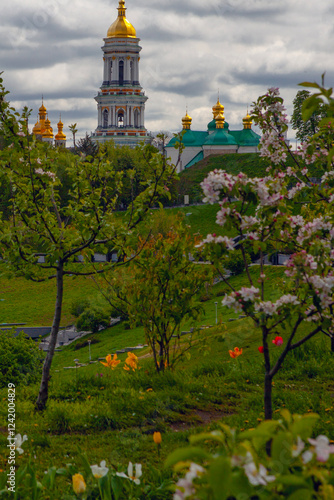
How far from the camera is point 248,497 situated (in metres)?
2.18

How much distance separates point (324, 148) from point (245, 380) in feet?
11.8

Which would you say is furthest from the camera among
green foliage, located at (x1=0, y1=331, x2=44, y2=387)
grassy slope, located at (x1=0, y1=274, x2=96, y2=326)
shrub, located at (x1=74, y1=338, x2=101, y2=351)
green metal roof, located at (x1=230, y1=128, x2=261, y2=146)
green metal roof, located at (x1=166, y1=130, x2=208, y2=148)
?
green metal roof, located at (x1=166, y1=130, x2=208, y2=148)

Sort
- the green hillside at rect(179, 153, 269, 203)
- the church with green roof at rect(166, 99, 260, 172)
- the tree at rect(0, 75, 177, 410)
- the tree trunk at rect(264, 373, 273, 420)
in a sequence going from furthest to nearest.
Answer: the church with green roof at rect(166, 99, 260, 172) < the green hillside at rect(179, 153, 269, 203) < the tree at rect(0, 75, 177, 410) < the tree trunk at rect(264, 373, 273, 420)

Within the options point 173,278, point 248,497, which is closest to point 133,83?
point 173,278

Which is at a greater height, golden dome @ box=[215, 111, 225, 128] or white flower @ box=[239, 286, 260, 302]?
golden dome @ box=[215, 111, 225, 128]

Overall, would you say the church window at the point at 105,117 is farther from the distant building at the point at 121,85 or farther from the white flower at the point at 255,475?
the white flower at the point at 255,475

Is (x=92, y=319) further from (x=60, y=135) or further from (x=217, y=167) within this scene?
(x=60, y=135)

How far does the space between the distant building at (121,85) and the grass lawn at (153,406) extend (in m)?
83.3

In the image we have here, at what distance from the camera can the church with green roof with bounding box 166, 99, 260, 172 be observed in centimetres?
7844

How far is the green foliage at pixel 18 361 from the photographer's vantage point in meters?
9.75

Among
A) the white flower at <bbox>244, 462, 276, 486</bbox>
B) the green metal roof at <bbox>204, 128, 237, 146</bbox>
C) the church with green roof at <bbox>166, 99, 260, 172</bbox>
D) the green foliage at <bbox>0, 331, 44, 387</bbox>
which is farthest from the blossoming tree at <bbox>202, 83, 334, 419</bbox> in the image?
the green metal roof at <bbox>204, 128, 237, 146</bbox>

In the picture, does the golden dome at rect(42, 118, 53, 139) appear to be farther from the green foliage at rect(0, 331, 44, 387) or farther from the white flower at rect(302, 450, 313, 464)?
the white flower at rect(302, 450, 313, 464)

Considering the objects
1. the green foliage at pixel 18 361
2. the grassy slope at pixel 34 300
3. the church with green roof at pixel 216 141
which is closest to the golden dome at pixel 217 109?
the church with green roof at pixel 216 141

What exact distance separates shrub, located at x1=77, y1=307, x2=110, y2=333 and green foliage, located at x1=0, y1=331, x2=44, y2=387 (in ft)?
60.5
